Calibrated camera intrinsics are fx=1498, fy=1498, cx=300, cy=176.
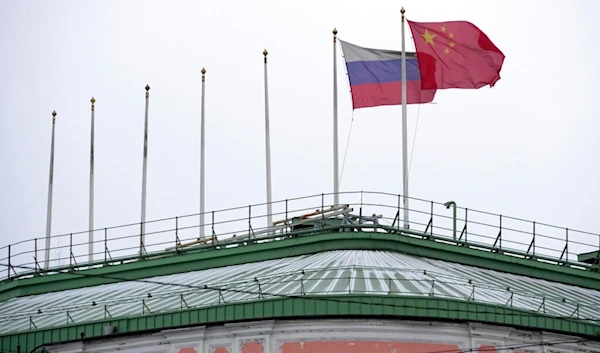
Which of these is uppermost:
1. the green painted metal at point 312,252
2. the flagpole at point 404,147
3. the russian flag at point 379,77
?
the russian flag at point 379,77

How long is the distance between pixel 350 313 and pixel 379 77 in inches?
752

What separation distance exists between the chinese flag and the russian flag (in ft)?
4.18

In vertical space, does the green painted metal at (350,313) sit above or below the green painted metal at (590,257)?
below

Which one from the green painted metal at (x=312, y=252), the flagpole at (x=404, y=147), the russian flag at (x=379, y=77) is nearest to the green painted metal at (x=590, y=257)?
the green painted metal at (x=312, y=252)

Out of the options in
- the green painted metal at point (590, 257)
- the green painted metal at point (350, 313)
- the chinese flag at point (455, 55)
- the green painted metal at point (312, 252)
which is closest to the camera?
the green painted metal at point (350, 313)

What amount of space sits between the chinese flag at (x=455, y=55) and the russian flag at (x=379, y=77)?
4.18ft

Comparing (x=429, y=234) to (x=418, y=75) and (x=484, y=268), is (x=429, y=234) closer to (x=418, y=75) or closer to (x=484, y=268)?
(x=484, y=268)

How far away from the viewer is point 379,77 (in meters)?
68.9

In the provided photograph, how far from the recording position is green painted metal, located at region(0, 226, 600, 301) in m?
60.2

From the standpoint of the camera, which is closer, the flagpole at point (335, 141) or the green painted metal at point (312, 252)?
the green painted metal at point (312, 252)

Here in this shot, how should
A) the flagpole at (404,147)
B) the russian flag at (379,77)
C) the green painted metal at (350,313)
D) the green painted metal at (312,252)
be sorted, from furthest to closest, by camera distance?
the russian flag at (379,77) → the flagpole at (404,147) → the green painted metal at (312,252) → the green painted metal at (350,313)

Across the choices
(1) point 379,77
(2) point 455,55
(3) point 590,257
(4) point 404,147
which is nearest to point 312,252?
(4) point 404,147

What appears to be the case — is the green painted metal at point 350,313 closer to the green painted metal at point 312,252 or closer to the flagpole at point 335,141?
the green painted metal at point 312,252

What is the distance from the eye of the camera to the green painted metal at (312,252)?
2371 inches
